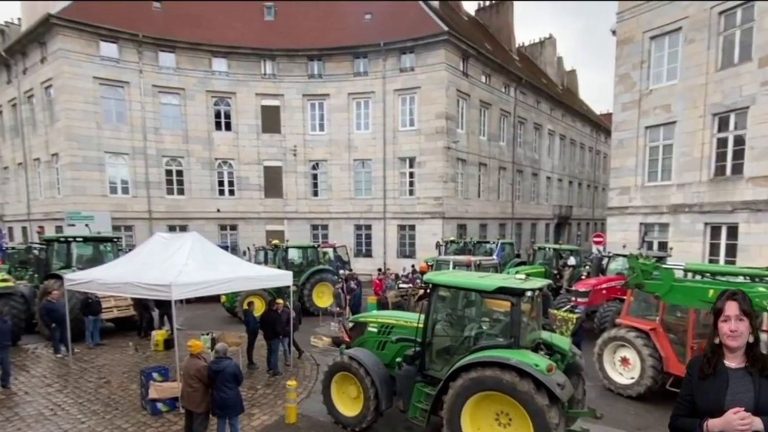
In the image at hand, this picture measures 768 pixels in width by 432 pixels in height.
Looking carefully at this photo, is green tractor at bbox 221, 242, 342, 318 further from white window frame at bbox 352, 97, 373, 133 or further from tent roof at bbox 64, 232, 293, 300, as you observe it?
white window frame at bbox 352, 97, 373, 133

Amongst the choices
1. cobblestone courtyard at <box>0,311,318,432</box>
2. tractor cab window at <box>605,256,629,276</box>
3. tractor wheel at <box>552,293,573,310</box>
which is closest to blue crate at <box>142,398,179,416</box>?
cobblestone courtyard at <box>0,311,318,432</box>

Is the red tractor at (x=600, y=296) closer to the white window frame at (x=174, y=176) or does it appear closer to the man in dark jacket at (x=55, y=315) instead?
the man in dark jacket at (x=55, y=315)

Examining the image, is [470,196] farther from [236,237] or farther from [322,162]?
[236,237]

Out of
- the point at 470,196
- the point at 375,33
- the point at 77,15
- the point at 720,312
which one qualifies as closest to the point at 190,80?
the point at 77,15

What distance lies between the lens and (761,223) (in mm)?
10531

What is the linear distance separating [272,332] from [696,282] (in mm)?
6968

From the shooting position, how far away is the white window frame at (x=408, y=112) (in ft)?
65.5

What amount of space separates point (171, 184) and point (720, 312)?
22.3 m

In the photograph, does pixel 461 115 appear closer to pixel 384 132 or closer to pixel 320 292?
pixel 384 132

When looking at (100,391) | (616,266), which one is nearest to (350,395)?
(100,391)

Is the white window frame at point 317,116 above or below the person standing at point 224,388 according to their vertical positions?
above

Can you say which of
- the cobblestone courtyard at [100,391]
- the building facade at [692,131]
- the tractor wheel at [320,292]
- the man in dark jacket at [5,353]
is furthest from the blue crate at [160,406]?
the building facade at [692,131]

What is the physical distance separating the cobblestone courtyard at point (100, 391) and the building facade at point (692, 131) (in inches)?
474

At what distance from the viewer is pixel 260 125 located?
20953mm
